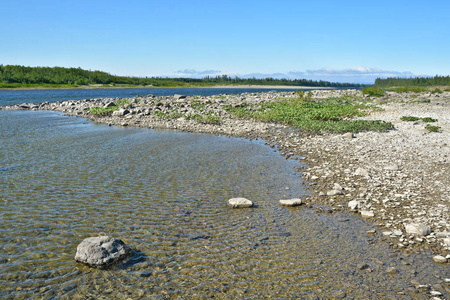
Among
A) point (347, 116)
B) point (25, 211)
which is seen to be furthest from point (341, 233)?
point (347, 116)

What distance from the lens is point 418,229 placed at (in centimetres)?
823

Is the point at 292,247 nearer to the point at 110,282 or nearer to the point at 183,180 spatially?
the point at 110,282

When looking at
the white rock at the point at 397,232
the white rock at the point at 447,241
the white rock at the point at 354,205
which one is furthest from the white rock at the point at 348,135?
the white rock at the point at 447,241

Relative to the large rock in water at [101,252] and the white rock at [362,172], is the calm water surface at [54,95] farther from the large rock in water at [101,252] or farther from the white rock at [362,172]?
the white rock at [362,172]

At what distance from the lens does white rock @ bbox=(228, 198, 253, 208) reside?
397 inches

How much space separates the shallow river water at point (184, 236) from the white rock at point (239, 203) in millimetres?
255

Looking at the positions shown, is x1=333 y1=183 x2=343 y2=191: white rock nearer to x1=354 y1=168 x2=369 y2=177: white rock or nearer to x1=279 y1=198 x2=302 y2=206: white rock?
x1=354 y1=168 x2=369 y2=177: white rock

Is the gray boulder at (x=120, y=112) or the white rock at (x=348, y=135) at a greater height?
the gray boulder at (x=120, y=112)

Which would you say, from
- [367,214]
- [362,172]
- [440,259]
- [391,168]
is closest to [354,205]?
[367,214]

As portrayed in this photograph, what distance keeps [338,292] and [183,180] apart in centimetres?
811

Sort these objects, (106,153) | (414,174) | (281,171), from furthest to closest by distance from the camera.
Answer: (106,153), (281,171), (414,174)

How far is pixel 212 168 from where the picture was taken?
14.7m

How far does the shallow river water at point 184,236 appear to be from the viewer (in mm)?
6098

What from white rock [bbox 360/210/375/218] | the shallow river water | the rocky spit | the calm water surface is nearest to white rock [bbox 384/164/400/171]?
the rocky spit
